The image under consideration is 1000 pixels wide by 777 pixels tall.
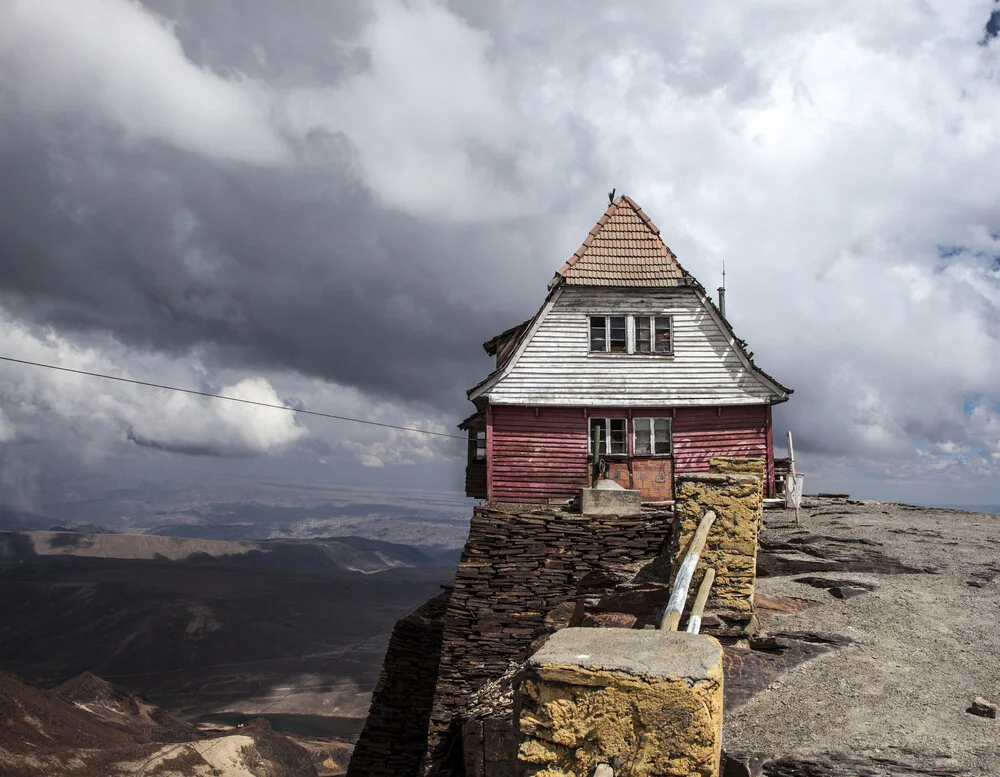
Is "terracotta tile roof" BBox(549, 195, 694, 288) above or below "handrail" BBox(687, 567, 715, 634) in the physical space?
above

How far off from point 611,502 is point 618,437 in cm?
686

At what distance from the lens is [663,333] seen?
20078 millimetres

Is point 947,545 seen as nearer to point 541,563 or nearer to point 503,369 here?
point 541,563

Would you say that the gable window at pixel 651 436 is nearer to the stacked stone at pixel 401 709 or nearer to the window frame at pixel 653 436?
the window frame at pixel 653 436

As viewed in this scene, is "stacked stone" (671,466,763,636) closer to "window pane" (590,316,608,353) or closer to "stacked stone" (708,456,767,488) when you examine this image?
"stacked stone" (708,456,767,488)

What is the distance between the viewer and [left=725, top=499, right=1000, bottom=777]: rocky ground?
4156mm

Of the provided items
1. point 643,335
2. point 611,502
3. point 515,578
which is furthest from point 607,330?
point 515,578

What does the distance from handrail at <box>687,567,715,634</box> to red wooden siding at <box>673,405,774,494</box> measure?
13629 mm

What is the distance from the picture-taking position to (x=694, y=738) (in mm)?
2586

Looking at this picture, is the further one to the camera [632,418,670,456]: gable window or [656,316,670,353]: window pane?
[656,316,670,353]: window pane

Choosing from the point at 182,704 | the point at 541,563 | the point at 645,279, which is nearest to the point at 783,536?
the point at 541,563

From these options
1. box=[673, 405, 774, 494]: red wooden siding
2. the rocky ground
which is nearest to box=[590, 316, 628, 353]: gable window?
box=[673, 405, 774, 494]: red wooden siding

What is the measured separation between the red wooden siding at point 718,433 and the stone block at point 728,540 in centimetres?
1335

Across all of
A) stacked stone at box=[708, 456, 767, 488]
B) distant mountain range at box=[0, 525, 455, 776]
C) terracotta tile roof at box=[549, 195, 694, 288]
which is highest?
terracotta tile roof at box=[549, 195, 694, 288]
